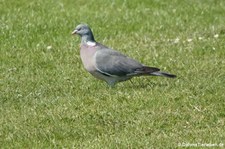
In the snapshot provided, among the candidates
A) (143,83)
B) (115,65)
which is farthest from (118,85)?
(115,65)

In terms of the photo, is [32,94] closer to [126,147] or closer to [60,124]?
[60,124]

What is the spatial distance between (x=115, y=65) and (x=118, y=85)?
49 centimetres

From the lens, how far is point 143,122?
8.53 meters

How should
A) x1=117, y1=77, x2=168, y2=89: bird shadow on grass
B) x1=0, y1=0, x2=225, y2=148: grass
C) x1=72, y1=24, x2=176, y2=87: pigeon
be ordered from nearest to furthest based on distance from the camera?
x1=0, y1=0, x2=225, y2=148: grass → x1=72, y1=24, x2=176, y2=87: pigeon → x1=117, y1=77, x2=168, y2=89: bird shadow on grass

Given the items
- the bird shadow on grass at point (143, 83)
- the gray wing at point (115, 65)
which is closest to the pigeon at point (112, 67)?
the gray wing at point (115, 65)

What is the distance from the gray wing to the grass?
226 mm

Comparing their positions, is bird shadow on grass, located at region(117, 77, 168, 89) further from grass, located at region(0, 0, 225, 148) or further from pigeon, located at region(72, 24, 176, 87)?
pigeon, located at region(72, 24, 176, 87)

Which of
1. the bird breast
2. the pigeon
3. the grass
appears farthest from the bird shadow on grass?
the bird breast

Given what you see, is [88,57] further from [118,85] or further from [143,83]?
[143,83]

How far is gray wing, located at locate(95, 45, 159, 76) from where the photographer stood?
1004 centimetres

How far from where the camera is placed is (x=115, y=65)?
1011cm

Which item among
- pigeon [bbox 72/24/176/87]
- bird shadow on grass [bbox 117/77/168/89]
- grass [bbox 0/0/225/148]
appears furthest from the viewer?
bird shadow on grass [bbox 117/77/168/89]

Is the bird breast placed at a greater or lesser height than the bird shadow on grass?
greater

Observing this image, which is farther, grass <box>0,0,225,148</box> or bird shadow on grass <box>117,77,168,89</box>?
bird shadow on grass <box>117,77,168,89</box>
